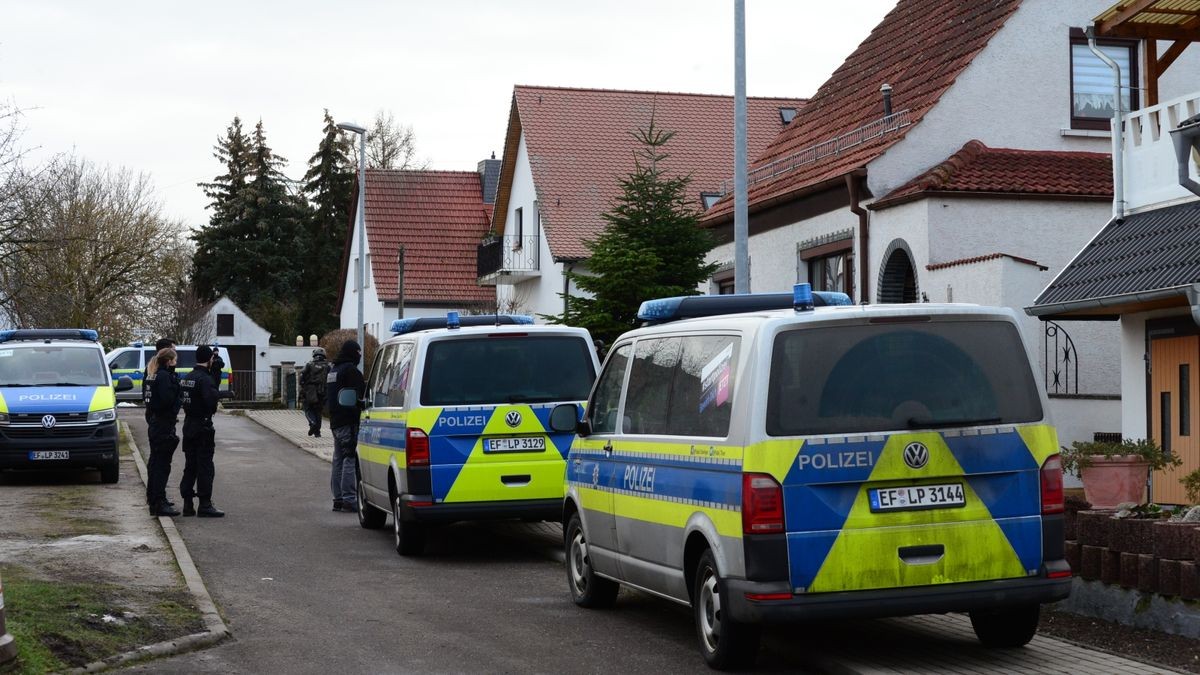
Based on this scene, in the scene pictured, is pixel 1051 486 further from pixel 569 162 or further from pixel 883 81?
pixel 569 162

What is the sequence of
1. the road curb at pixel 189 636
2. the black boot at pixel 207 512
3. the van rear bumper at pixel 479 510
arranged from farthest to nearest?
the black boot at pixel 207 512 → the van rear bumper at pixel 479 510 → the road curb at pixel 189 636

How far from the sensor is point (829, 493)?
8.09m

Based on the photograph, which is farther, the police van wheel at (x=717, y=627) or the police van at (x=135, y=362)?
the police van at (x=135, y=362)

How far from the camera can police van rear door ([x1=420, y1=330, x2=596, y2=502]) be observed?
541 inches

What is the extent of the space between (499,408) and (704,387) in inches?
200

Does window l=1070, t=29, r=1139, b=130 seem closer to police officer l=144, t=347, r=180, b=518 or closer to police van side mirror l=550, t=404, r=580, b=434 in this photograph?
police officer l=144, t=347, r=180, b=518

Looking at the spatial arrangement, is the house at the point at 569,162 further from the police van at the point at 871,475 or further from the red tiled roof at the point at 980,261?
the police van at the point at 871,475

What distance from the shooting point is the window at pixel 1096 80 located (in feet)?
74.7

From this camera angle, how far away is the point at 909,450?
321 inches

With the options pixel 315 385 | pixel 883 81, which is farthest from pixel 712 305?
pixel 315 385

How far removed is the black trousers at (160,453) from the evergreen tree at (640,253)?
17.4 feet

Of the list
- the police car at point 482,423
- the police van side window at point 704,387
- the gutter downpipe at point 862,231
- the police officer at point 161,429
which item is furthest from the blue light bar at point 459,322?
the gutter downpipe at point 862,231

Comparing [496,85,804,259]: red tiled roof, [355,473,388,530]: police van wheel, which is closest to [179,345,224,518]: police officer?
[355,473,388,530]: police van wheel

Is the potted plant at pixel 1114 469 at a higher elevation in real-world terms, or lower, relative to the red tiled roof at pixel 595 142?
lower
